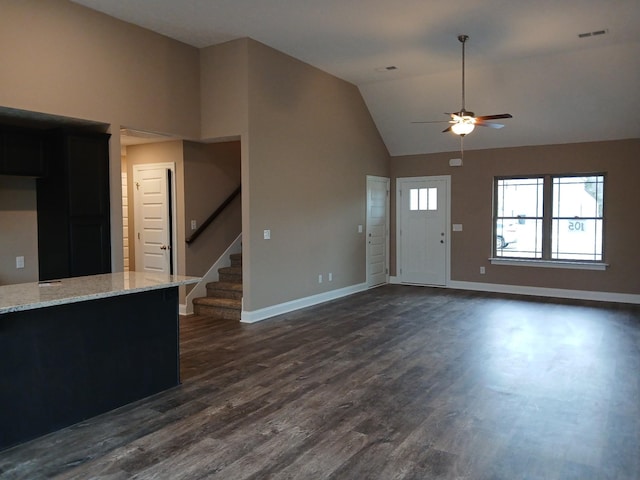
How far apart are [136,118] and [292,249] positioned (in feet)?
8.95

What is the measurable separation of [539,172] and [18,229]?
791 cm

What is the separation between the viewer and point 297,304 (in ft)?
23.5

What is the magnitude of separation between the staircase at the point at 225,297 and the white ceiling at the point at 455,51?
3.24 meters

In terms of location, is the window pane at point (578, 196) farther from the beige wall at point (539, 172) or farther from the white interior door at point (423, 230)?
the white interior door at point (423, 230)

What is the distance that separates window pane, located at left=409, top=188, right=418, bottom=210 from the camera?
965 cm

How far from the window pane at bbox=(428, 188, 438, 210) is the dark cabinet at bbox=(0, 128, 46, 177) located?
6.77 meters

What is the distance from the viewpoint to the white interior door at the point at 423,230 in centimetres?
938

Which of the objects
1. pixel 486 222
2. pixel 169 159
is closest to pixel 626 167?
pixel 486 222

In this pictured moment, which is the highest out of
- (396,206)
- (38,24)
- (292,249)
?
(38,24)

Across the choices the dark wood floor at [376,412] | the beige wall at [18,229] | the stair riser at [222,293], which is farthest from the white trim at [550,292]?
the beige wall at [18,229]

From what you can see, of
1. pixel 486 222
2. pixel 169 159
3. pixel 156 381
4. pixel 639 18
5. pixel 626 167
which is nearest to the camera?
pixel 156 381

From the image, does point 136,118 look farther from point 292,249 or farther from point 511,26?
point 511,26

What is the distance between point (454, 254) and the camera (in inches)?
365

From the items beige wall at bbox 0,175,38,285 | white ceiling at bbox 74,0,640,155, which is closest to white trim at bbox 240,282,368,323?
beige wall at bbox 0,175,38,285
